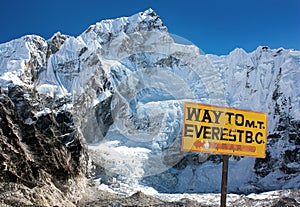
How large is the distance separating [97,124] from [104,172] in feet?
86.3

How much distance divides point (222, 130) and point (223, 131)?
28mm

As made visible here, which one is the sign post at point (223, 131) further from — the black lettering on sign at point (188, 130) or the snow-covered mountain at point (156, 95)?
the snow-covered mountain at point (156, 95)

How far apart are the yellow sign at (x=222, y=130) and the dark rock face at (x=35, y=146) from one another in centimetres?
2878

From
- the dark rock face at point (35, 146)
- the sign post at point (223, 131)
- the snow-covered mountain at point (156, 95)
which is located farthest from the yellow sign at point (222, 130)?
the snow-covered mountain at point (156, 95)

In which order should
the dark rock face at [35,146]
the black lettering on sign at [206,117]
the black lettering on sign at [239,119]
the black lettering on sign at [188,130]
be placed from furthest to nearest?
the dark rock face at [35,146], the black lettering on sign at [239,119], the black lettering on sign at [206,117], the black lettering on sign at [188,130]

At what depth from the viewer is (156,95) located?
98875 millimetres

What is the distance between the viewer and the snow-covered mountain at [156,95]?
78188mm

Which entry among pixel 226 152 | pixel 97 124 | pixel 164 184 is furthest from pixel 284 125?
pixel 226 152

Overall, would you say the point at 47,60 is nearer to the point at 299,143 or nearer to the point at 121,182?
the point at 121,182

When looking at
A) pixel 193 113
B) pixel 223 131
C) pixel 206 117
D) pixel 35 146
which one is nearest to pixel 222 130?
pixel 223 131

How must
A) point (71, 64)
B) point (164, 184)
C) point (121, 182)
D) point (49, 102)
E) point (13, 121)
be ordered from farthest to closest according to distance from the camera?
1. point (71, 64)
2. point (49, 102)
3. point (164, 184)
4. point (121, 182)
5. point (13, 121)

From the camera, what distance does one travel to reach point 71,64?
309ft

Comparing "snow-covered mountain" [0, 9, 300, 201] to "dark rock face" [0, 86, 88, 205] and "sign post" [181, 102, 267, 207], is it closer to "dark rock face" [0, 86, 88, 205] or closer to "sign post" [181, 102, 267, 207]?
"dark rock face" [0, 86, 88, 205]

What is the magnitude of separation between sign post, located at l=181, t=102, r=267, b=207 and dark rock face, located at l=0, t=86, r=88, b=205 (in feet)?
94.4
